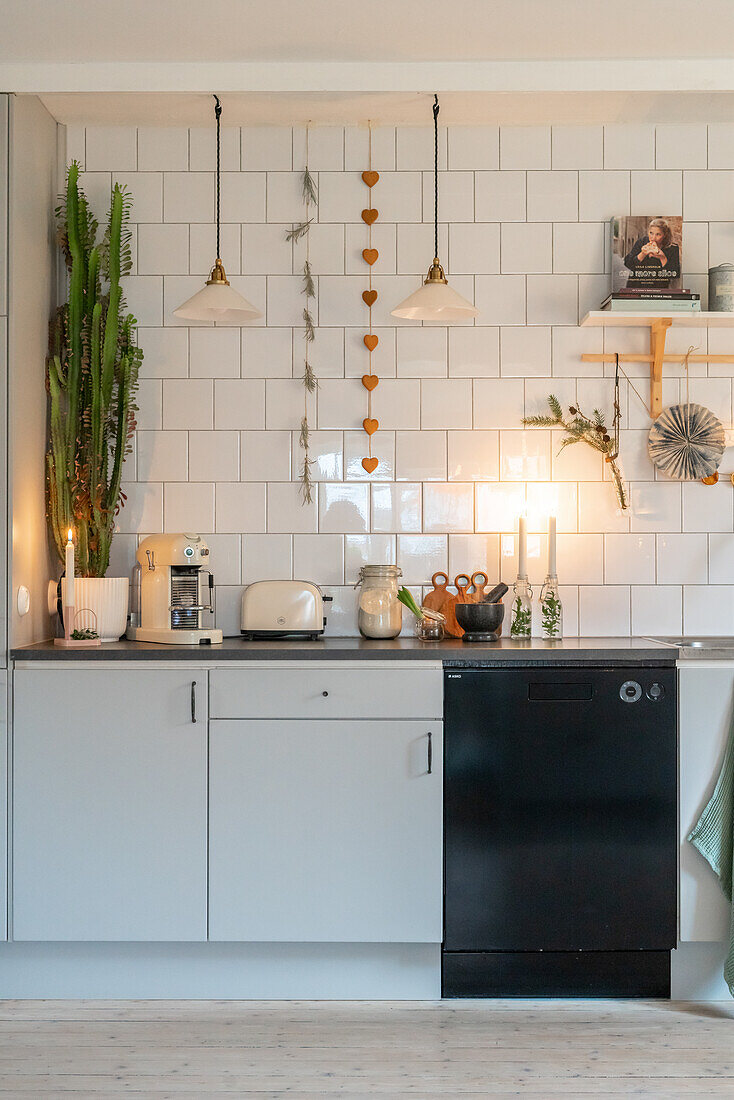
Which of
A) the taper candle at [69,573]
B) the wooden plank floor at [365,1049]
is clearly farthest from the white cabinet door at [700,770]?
the taper candle at [69,573]

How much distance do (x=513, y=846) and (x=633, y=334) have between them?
66.1 inches

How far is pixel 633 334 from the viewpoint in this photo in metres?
3.21

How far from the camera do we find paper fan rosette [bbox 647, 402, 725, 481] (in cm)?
314

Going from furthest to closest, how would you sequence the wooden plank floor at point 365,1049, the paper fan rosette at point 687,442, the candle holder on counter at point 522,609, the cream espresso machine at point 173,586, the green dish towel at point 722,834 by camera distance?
the paper fan rosette at point 687,442 → the candle holder on counter at point 522,609 → the cream espresso machine at point 173,586 → the green dish towel at point 722,834 → the wooden plank floor at point 365,1049

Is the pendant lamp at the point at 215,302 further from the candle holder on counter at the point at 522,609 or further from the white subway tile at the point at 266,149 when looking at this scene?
the candle holder on counter at the point at 522,609

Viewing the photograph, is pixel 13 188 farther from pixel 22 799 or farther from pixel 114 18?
pixel 22 799

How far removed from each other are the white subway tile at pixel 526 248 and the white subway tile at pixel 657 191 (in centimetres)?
31

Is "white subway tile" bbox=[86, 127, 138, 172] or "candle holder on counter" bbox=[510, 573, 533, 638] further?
"white subway tile" bbox=[86, 127, 138, 172]

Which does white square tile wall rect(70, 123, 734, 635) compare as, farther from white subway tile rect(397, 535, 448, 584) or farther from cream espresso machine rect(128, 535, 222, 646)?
cream espresso machine rect(128, 535, 222, 646)

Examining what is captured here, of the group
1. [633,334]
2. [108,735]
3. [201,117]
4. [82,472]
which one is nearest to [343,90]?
[201,117]

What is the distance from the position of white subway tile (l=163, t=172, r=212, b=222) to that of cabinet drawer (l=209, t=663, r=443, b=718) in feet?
5.11

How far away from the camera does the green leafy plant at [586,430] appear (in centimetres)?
318

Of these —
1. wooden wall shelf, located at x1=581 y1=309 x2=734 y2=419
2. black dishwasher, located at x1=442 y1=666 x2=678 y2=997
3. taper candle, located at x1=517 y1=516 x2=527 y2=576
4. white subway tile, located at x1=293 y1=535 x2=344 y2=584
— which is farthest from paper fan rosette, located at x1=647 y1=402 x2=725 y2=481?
white subway tile, located at x1=293 y1=535 x2=344 y2=584

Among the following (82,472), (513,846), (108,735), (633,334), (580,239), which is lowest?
(513,846)
